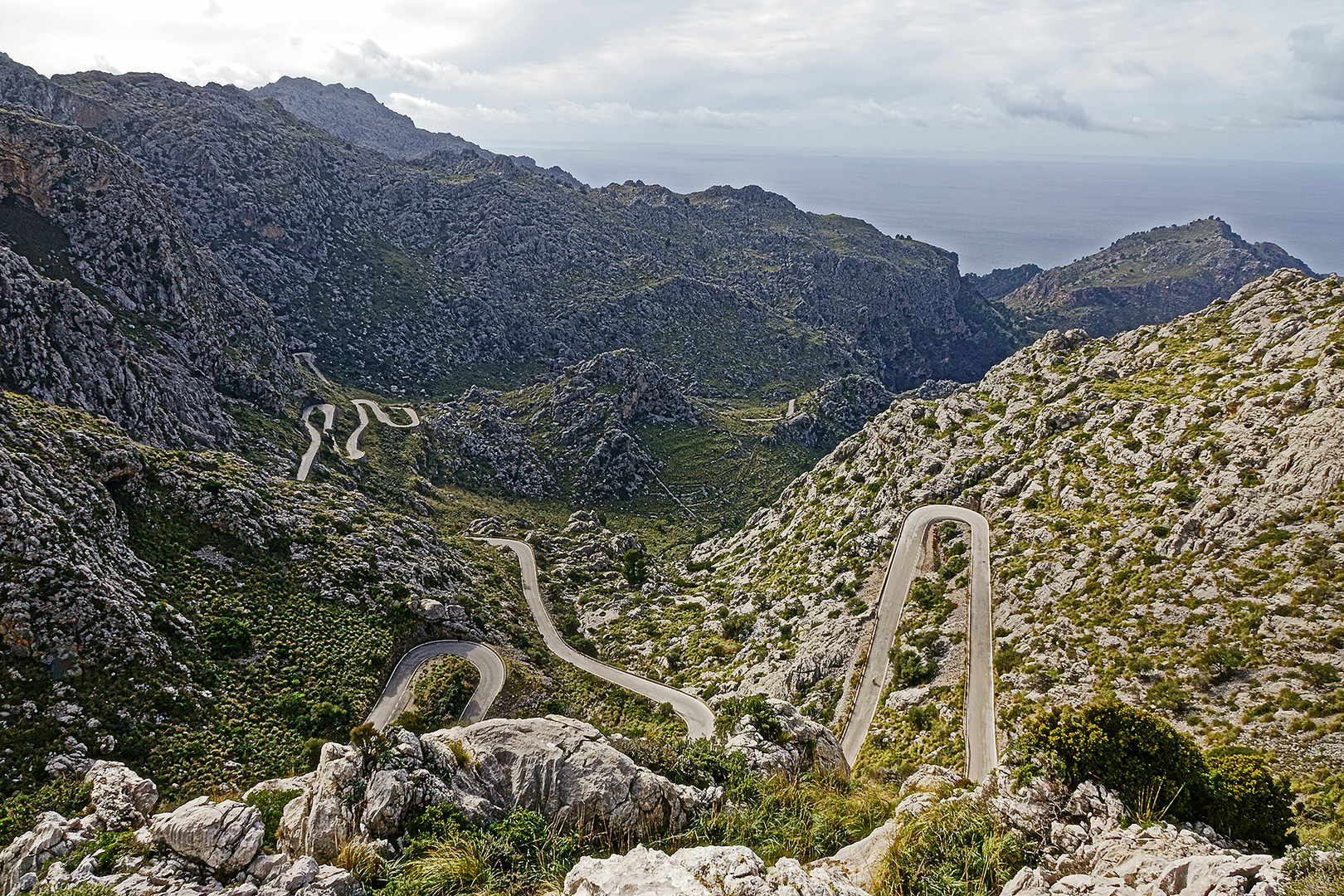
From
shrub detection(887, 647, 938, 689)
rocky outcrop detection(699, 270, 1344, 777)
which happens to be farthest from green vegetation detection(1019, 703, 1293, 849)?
shrub detection(887, 647, 938, 689)

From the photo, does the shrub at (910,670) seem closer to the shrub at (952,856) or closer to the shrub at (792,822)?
the shrub at (792,822)

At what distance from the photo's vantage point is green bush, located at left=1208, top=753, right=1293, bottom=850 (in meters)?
18.0

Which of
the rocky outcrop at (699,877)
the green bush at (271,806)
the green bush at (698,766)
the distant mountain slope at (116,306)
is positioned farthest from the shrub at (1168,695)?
the distant mountain slope at (116,306)

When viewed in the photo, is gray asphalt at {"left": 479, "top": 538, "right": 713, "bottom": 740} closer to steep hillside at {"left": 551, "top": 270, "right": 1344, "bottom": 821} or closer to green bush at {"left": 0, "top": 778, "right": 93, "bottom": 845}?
steep hillside at {"left": 551, "top": 270, "right": 1344, "bottom": 821}

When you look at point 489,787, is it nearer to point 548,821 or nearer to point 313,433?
point 548,821

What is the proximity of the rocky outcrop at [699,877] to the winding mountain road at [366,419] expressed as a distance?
296 ft

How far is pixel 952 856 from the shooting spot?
16750mm

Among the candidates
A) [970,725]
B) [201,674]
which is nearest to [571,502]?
[201,674]

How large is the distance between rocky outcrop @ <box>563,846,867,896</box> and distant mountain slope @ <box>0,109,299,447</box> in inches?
2953

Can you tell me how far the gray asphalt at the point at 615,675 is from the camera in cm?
4665

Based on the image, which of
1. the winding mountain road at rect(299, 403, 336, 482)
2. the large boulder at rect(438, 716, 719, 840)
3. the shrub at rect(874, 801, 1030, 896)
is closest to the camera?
the shrub at rect(874, 801, 1030, 896)

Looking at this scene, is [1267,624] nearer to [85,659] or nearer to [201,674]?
[201,674]

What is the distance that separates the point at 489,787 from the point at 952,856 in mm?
14298

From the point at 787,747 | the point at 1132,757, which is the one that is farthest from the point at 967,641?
the point at 1132,757
